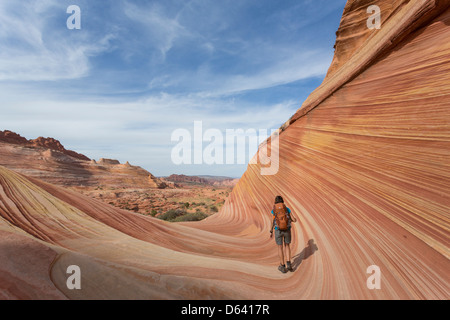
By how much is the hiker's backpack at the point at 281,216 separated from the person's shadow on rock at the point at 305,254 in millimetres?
775

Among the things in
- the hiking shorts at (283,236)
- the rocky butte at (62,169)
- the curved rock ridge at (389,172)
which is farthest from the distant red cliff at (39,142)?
the curved rock ridge at (389,172)

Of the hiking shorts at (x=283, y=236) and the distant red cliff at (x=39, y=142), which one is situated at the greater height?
the distant red cliff at (x=39, y=142)

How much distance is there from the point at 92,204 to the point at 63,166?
47.2m

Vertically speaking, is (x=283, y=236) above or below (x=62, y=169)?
above

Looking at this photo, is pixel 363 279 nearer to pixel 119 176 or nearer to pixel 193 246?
pixel 193 246

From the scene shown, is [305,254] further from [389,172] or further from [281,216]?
[389,172]

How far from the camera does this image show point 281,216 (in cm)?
422

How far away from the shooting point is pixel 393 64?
417cm

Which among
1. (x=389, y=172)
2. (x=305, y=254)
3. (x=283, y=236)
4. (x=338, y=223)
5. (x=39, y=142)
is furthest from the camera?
(x=39, y=142)

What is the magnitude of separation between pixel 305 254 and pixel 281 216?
3.39 feet

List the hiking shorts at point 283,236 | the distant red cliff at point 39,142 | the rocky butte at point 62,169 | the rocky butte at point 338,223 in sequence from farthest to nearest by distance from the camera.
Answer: the distant red cliff at point 39,142 < the rocky butte at point 62,169 < the hiking shorts at point 283,236 < the rocky butte at point 338,223

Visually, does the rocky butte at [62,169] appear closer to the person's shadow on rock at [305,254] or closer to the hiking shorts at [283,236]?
the hiking shorts at [283,236]

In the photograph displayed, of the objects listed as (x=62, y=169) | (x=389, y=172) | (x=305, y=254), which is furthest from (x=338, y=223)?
(x=62, y=169)

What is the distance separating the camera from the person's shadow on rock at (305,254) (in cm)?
418
